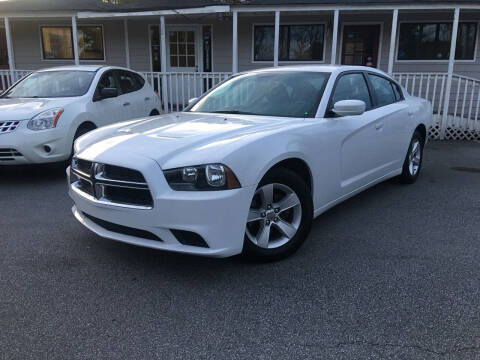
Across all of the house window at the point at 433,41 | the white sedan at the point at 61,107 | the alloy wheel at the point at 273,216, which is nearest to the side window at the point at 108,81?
the white sedan at the point at 61,107

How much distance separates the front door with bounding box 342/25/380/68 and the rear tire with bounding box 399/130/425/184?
749 cm

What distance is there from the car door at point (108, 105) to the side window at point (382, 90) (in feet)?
13.5

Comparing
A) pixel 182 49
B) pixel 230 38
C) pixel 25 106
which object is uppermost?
pixel 230 38

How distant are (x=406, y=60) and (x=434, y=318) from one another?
11558mm

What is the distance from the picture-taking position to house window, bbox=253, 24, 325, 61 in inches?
499

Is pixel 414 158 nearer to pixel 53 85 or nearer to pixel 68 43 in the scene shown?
pixel 53 85

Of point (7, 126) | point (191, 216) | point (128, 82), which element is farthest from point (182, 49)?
point (191, 216)

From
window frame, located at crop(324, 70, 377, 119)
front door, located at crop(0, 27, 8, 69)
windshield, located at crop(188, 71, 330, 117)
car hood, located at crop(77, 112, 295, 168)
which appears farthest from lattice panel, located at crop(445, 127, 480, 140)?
front door, located at crop(0, 27, 8, 69)

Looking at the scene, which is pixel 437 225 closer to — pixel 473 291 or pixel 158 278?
pixel 473 291

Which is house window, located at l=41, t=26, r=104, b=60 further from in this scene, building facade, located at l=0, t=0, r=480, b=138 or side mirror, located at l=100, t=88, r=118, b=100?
side mirror, located at l=100, t=88, r=118, b=100

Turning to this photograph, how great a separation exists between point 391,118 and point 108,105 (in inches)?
174

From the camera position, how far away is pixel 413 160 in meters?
5.88

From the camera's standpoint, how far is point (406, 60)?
1252cm

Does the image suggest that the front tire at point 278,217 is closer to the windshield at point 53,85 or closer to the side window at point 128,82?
the windshield at point 53,85
